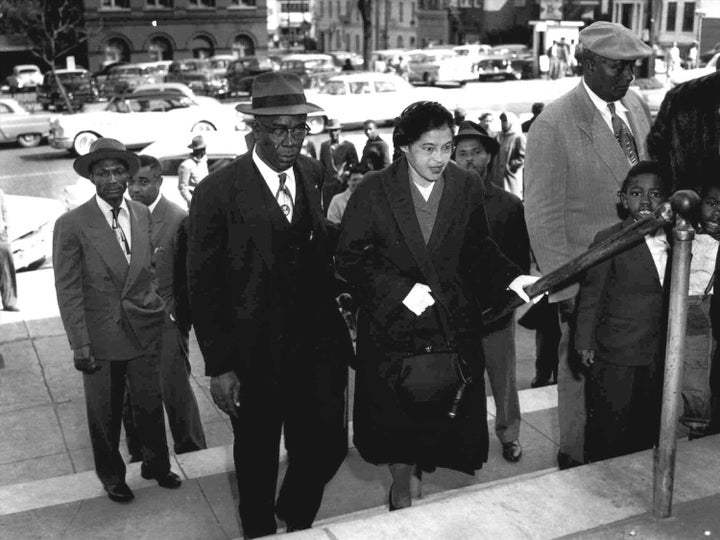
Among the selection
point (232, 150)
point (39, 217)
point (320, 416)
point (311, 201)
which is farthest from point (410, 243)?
point (232, 150)

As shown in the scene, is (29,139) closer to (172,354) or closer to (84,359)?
(172,354)

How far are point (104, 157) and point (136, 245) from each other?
51 centimetres

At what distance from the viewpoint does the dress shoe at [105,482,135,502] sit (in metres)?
4.89

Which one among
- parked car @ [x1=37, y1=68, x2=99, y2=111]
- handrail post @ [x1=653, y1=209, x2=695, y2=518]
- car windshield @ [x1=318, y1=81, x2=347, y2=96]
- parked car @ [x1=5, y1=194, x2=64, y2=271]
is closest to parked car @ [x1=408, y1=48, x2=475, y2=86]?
car windshield @ [x1=318, y1=81, x2=347, y2=96]

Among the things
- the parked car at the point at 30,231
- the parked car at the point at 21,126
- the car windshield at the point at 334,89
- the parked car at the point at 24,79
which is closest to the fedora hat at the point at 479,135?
the parked car at the point at 30,231

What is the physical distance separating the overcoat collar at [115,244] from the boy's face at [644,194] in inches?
101

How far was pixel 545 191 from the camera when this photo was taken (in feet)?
14.2

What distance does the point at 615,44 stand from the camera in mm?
4133

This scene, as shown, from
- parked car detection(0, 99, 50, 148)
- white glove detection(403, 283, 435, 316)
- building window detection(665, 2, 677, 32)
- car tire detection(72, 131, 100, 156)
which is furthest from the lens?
building window detection(665, 2, 677, 32)

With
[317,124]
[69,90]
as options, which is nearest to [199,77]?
[69,90]

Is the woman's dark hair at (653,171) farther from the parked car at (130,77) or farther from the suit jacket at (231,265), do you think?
the parked car at (130,77)

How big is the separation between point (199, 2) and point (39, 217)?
149 feet

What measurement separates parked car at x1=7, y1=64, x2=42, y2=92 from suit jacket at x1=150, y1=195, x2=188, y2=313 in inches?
1598

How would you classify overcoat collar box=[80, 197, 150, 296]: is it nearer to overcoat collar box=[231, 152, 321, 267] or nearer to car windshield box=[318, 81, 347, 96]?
overcoat collar box=[231, 152, 321, 267]
